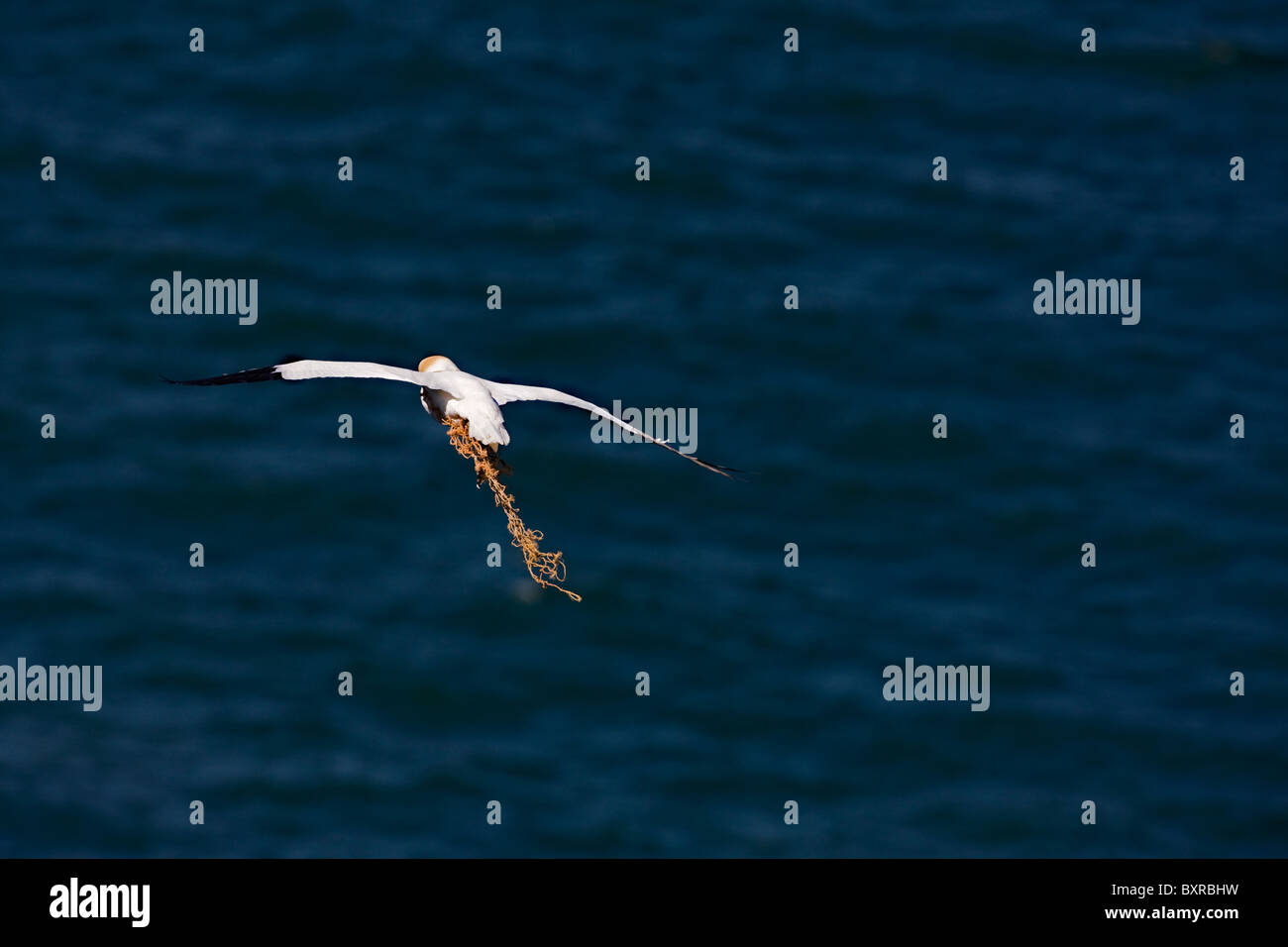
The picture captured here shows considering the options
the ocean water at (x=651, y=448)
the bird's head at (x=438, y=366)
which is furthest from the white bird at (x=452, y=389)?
the ocean water at (x=651, y=448)

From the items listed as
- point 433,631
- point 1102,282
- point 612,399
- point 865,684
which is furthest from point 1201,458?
point 433,631

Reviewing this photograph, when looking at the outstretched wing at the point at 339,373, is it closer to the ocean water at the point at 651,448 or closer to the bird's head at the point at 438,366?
the bird's head at the point at 438,366

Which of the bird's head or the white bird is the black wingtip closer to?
the white bird

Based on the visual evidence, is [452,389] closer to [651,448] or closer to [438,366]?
[438,366]

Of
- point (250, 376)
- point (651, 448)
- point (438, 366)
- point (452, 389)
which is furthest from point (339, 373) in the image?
point (651, 448)
